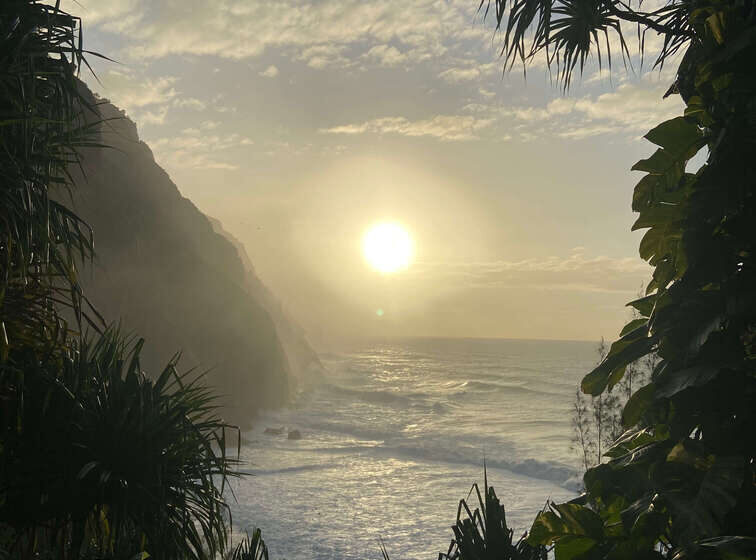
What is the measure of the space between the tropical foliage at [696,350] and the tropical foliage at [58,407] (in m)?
4.10

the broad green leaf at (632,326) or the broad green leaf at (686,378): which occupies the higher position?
the broad green leaf at (632,326)

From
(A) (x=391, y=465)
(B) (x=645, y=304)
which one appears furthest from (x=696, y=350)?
(A) (x=391, y=465)

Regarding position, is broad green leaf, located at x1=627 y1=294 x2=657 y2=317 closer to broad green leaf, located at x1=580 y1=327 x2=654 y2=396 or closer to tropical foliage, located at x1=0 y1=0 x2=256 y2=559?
broad green leaf, located at x1=580 y1=327 x2=654 y2=396

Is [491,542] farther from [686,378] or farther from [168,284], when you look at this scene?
[168,284]

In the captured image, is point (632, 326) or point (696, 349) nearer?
point (696, 349)

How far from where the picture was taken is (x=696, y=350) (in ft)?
6.87

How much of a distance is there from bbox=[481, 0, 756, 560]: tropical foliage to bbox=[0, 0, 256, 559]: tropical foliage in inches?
161

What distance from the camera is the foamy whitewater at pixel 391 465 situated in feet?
56.2

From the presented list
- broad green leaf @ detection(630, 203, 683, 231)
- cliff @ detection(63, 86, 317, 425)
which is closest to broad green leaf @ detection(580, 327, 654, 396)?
broad green leaf @ detection(630, 203, 683, 231)

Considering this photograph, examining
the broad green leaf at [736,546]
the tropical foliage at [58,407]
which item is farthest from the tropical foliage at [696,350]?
the tropical foliage at [58,407]

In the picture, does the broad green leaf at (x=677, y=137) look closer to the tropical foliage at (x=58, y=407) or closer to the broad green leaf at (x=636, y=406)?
the broad green leaf at (x=636, y=406)

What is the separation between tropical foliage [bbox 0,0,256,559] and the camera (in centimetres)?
502

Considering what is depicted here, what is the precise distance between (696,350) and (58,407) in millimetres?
5210

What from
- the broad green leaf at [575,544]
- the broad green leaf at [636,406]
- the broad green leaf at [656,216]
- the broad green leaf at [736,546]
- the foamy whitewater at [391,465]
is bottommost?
the foamy whitewater at [391,465]
